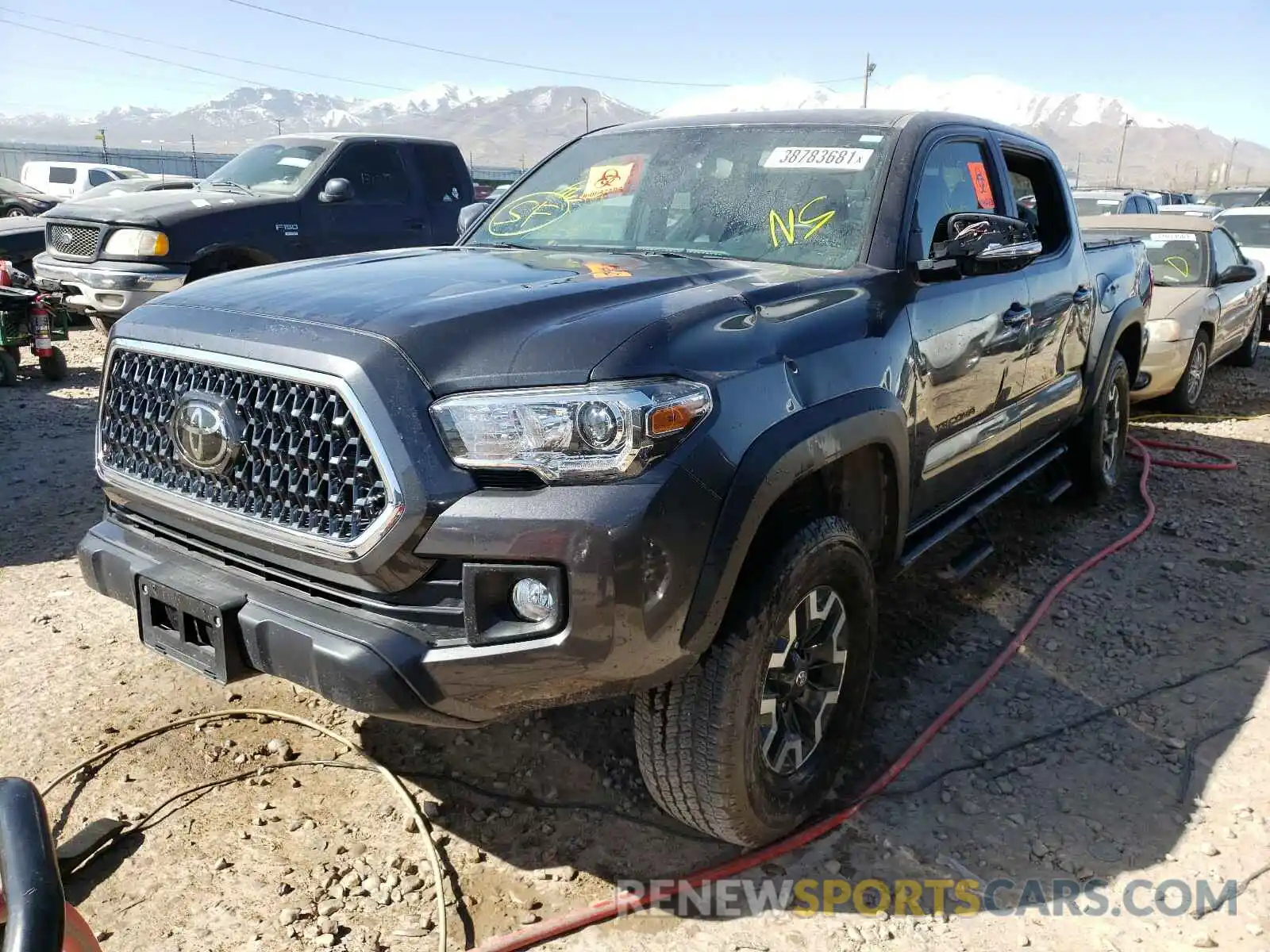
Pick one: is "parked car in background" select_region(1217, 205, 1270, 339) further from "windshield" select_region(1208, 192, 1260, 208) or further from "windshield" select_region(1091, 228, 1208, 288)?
"windshield" select_region(1208, 192, 1260, 208)

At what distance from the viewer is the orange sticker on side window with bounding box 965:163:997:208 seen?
3.76 metres

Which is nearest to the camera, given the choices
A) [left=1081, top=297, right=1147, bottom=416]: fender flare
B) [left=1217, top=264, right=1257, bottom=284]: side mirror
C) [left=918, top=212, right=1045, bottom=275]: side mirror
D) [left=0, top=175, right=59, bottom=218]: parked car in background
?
[left=918, top=212, right=1045, bottom=275]: side mirror

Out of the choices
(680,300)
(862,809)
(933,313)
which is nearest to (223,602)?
(680,300)

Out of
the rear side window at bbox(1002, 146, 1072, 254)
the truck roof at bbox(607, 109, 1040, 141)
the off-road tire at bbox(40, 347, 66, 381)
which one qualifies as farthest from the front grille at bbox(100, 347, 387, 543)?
the off-road tire at bbox(40, 347, 66, 381)

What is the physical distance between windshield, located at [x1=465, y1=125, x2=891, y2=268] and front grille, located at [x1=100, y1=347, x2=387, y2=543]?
4.88 feet

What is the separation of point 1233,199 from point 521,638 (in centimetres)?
2349

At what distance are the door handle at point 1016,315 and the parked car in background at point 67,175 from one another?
25195 millimetres

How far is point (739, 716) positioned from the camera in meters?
2.32


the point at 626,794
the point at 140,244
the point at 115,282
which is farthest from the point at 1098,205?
the point at 626,794

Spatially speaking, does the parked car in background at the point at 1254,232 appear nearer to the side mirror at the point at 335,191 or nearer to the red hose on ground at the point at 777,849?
the red hose on ground at the point at 777,849

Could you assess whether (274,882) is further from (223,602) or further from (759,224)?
(759,224)

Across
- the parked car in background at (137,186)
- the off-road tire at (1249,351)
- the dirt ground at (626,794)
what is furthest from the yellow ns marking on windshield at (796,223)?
the off-road tire at (1249,351)

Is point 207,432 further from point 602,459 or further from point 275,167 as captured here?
point 275,167
